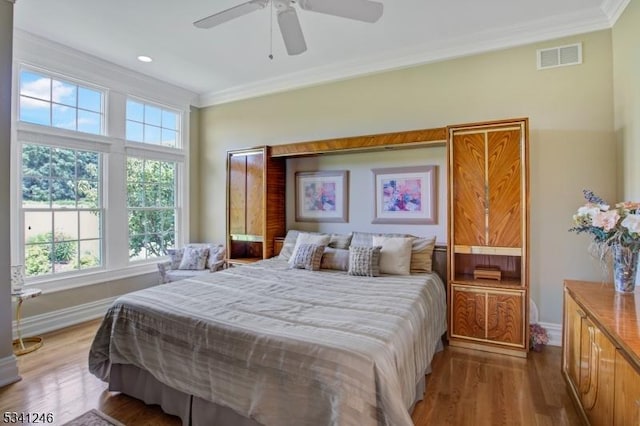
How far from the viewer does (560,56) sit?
126 inches

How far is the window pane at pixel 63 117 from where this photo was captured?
3.77 meters

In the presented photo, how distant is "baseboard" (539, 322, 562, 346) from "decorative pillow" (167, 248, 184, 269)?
4410 mm

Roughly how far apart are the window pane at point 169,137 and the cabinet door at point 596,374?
5.27 m

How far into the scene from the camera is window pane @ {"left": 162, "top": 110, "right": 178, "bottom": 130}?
5.07 meters

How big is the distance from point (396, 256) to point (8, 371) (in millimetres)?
3372

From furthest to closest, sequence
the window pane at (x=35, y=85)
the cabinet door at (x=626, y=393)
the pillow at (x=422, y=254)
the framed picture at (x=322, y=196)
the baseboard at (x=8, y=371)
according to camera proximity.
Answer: the framed picture at (x=322, y=196) → the window pane at (x=35, y=85) → the pillow at (x=422, y=254) → the baseboard at (x=8, y=371) → the cabinet door at (x=626, y=393)

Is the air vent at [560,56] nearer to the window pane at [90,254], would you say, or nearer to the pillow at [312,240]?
the pillow at [312,240]

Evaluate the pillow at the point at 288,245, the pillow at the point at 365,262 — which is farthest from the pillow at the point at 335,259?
the pillow at the point at 288,245

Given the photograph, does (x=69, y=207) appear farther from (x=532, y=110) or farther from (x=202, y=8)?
(x=532, y=110)

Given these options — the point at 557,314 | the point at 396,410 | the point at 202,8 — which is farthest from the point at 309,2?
the point at 557,314

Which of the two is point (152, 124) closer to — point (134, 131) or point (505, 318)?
point (134, 131)

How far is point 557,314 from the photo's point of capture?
326cm

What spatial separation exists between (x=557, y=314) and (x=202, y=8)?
439 centimetres

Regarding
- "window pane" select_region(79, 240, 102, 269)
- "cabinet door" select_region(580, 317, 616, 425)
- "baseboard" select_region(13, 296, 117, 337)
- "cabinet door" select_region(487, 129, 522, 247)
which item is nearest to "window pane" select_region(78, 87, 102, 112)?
"window pane" select_region(79, 240, 102, 269)
